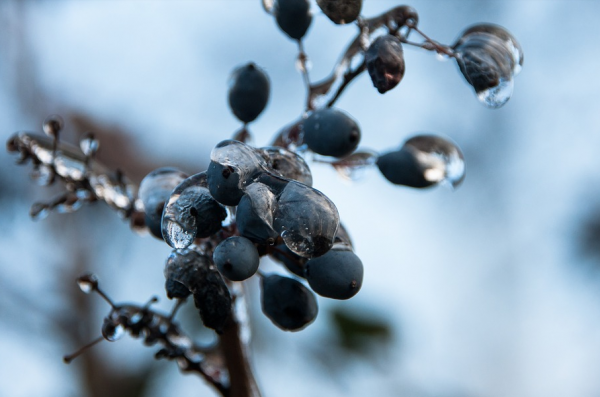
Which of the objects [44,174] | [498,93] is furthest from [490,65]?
[44,174]

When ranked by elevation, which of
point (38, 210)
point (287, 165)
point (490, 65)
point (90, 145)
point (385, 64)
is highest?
point (490, 65)

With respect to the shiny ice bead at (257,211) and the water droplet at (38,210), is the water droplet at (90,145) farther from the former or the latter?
the shiny ice bead at (257,211)

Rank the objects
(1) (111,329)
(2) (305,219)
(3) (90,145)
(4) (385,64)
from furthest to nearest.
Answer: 1. (3) (90,145)
2. (1) (111,329)
3. (4) (385,64)
4. (2) (305,219)

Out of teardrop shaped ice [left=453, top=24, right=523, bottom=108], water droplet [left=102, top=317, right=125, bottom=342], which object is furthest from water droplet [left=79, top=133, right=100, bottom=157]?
teardrop shaped ice [left=453, top=24, right=523, bottom=108]

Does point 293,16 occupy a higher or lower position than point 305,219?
higher

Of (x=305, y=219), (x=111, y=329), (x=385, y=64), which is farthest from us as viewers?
(x=111, y=329)

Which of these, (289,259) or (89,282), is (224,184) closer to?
(289,259)

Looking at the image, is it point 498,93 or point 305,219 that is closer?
point 305,219

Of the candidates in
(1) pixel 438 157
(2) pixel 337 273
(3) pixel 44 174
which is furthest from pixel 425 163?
(3) pixel 44 174
